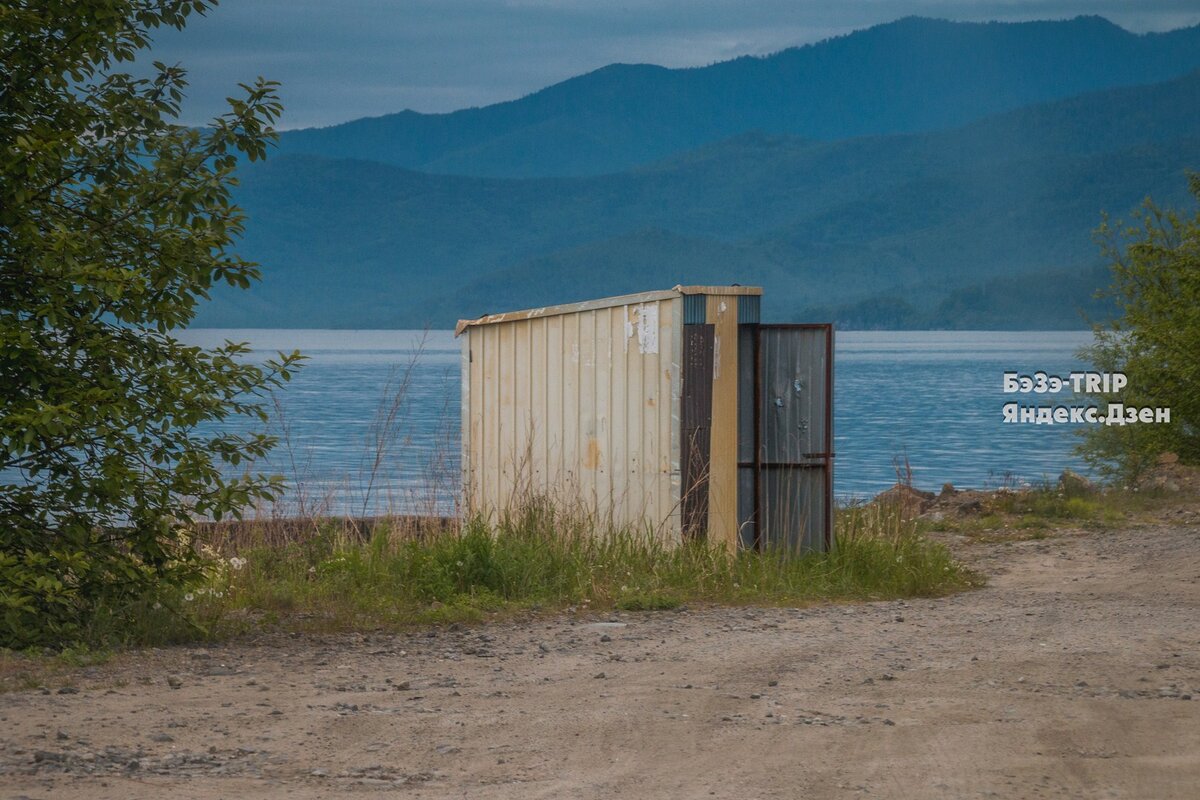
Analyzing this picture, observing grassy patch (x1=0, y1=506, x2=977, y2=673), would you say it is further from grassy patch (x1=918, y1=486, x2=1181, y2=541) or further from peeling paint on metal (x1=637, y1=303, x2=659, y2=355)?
grassy patch (x1=918, y1=486, x2=1181, y2=541)

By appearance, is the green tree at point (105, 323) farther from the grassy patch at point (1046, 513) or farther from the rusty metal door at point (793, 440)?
the grassy patch at point (1046, 513)

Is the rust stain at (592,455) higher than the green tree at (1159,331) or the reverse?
the reverse

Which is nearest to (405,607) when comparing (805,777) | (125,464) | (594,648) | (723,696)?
(594,648)

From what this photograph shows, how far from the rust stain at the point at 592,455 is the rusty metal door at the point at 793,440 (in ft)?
4.72

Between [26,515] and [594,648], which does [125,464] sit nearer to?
[26,515]

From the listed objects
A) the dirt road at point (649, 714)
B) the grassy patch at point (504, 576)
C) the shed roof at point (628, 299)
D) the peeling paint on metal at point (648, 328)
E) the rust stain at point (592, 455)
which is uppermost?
the shed roof at point (628, 299)

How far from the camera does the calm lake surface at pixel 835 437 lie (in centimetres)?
→ 1468

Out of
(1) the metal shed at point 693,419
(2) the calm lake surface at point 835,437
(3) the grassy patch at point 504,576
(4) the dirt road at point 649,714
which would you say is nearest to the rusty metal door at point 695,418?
(1) the metal shed at point 693,419

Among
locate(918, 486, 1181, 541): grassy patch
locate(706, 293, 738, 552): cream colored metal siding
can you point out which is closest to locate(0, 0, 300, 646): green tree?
locate(706, 293, 738, 552): cream colored metal siding

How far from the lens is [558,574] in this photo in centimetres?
1089

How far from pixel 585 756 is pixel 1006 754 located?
184 cm

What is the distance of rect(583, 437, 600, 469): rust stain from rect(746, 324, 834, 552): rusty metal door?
1.44 meters

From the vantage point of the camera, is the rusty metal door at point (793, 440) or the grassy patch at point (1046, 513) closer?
the rusty metal door at point (793, 440)

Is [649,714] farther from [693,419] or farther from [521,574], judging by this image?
[693,419]
